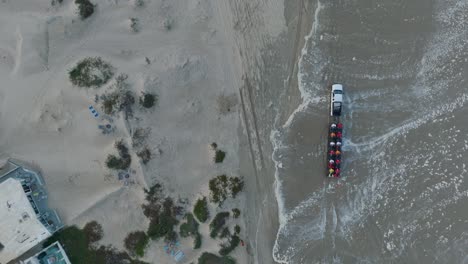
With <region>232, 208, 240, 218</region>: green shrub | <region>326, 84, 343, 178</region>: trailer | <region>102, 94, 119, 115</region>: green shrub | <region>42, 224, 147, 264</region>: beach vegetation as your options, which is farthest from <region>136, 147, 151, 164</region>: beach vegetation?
<region>326, 84, 343, 178</region>: trailer

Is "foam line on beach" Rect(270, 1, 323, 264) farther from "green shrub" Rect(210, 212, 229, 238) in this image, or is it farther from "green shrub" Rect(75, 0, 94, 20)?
"green shrub" Rect(75, 0, 94, 20)

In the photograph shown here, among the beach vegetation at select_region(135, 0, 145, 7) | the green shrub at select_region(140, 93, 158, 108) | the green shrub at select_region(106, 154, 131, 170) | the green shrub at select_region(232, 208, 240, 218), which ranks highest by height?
the beach vegetation at select_region(135, 0, 145, 7)

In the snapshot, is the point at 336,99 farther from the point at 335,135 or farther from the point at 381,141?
the point at 381,141

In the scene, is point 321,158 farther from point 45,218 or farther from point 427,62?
point 45,218

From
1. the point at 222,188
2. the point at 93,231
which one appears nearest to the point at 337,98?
the point at 222,188

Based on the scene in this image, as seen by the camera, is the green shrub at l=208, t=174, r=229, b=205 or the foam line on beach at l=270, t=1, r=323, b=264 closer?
the green shrub at l=208, t=174, r=229, b=205

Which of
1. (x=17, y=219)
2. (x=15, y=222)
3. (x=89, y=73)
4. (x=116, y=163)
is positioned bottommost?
(x=15, y=222)

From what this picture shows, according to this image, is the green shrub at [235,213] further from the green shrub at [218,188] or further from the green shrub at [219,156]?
the green shrub at [219,156]
